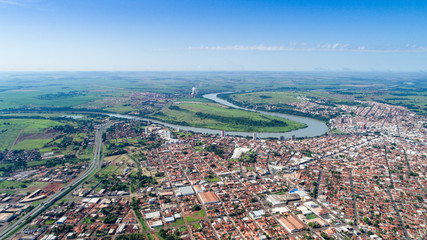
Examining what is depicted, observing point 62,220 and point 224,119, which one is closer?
point 62,220

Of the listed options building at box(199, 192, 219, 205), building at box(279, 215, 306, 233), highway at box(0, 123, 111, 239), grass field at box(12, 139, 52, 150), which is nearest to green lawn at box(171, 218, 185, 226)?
building at box(199, 192, 219, 205)

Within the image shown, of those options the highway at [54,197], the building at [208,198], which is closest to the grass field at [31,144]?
the highway at [54,197]

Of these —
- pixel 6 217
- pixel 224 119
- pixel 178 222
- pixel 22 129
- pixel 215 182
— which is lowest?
pixel 6 217

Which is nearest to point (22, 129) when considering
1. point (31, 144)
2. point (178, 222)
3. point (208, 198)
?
point (31, 144)

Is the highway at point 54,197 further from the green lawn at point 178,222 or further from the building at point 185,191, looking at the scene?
the green lawn at point 178,222

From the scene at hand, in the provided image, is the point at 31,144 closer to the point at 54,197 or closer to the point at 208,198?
the point at 54,197

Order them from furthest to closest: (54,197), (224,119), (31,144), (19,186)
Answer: (224,119)
(31,144)
(19,186)
(54,197)
